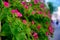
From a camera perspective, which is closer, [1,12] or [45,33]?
[1,12]

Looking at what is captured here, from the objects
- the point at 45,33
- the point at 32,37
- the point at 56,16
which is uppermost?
the point at 32,37

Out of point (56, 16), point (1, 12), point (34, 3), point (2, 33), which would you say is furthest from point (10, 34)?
point (56, 16)

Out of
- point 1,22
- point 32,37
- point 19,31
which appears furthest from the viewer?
point 32,37

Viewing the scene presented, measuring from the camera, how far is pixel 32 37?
6.15 ft

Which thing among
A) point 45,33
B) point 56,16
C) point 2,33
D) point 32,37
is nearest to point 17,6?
point 32,37

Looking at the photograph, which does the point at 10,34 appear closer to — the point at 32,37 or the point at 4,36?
the point at 4,36

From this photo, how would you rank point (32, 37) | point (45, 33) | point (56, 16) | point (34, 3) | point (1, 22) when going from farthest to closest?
point (56, 16), point (34, 3), point (45, 33), point (32, 37), point (1, 22)

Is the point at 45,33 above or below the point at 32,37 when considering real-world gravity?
below

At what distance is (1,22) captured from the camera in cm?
160

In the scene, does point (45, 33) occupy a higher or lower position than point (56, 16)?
higher

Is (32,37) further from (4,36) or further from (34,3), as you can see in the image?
(34,3)

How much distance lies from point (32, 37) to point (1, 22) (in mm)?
387

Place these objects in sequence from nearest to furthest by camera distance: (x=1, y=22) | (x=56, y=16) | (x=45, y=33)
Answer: (x=1, y=22)
(x=45, y=33)
(x=56, y=16)

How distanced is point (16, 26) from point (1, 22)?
0.16 meters
